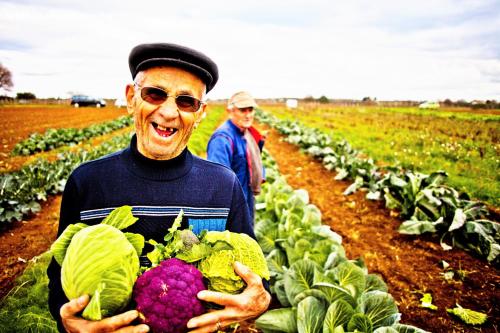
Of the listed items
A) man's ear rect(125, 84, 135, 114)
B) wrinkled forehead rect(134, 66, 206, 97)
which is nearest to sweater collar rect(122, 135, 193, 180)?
man's ear rect(125, 84, 135, 114)

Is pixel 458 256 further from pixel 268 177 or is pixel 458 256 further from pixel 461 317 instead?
pixel 268 177

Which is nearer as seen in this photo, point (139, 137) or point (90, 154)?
point (139, 137)

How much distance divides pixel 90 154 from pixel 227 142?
902cm

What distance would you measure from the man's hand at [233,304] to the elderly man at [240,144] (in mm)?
2192

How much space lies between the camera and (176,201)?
1.69m

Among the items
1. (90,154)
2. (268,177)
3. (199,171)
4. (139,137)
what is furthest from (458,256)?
(90,154)

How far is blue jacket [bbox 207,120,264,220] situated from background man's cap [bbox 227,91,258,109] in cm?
25

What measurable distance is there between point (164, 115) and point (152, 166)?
0.29 metres

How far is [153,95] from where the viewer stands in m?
1.65

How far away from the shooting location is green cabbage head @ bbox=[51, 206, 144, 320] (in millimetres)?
1195

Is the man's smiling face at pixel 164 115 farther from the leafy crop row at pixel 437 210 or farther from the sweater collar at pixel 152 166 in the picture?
the leafy crop row at pixel 437 210

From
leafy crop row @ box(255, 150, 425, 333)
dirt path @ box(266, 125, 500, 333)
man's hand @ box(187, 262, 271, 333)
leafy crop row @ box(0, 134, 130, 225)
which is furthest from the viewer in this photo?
leafy crop row @ box(0, 134, 130, 225)

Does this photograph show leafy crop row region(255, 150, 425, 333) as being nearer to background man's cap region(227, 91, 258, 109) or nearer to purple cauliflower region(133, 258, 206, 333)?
purple cauliflower region(133, 258, 206, 333)

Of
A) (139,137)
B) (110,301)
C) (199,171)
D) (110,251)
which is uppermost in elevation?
(139,137)
